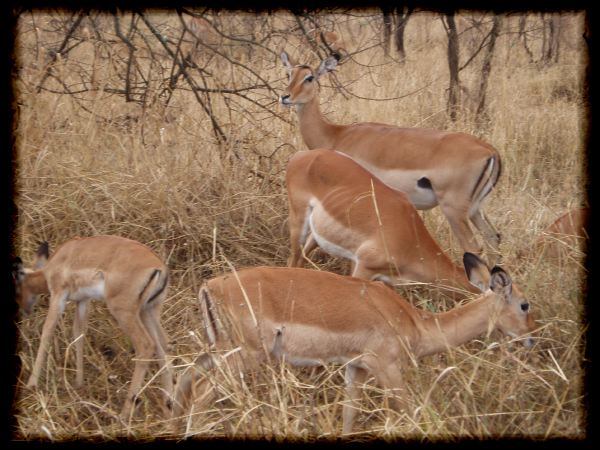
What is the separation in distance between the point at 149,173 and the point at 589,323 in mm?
2711

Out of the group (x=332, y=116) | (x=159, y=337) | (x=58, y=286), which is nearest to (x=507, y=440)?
(x=159, y=337)

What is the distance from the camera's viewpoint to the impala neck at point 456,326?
11.4 ft

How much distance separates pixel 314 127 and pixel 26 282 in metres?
2.66

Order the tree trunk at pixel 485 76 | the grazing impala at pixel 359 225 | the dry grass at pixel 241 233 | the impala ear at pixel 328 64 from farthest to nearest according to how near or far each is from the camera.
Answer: the tree trunk at pixel 485 76
the impala ear at pixel 328 64
the grazing impala at pixel 359 225
the dry grass at pixel 241 233

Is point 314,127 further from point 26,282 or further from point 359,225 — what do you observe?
point 26,282

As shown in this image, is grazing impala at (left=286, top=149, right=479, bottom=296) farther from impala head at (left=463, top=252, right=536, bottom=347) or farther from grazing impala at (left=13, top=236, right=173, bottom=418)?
grazing impala at (left=13, top=236, right=173, bottom=418)

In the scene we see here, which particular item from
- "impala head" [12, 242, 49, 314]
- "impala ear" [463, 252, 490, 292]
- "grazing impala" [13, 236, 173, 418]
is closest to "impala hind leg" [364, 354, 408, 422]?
"impala ear" [463, 252, 490, 292]

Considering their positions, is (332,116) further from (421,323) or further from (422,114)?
(421,323)

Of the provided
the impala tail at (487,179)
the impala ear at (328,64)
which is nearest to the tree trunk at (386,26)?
the impala ear at (328,64)

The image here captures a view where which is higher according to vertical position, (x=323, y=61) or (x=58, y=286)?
(x=323, y=61)

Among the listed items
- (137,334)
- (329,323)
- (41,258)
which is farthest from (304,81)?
(329,323)

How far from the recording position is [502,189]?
19.7 ft

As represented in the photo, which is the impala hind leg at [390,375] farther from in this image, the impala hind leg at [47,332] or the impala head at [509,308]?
the impala hind leg at [47,332]

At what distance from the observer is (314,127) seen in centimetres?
603
